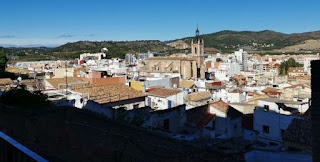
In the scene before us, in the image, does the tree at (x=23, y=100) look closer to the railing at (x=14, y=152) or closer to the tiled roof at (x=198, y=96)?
the railing at (x=14, y=152)

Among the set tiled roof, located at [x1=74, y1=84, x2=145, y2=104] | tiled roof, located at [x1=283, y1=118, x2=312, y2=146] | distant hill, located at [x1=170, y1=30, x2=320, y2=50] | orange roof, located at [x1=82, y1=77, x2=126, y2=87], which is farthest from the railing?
distant hill, located at [x1=170, y1=30, x2=320, y2=50]

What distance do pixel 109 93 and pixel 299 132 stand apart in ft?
25.7

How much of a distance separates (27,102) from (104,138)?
87.8 inches

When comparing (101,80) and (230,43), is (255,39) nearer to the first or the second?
(230,43)

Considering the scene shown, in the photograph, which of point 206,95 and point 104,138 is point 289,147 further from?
point 206,95

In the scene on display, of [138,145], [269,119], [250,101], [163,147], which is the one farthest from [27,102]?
[250,101]

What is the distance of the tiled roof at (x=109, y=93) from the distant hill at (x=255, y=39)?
456 feet

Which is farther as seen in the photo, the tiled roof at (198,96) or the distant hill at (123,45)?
the distant hill at (123,45)

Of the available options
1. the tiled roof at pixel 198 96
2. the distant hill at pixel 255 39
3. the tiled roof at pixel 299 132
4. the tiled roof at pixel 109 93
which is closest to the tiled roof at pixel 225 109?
the tiled roof at pixel 299 132

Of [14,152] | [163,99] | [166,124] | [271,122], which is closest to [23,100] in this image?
[166,124]

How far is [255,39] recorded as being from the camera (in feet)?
521

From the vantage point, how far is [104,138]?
7961 mm

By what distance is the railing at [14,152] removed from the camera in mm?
1716

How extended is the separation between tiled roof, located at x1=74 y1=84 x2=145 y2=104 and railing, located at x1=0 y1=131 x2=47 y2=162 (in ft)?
35.0
